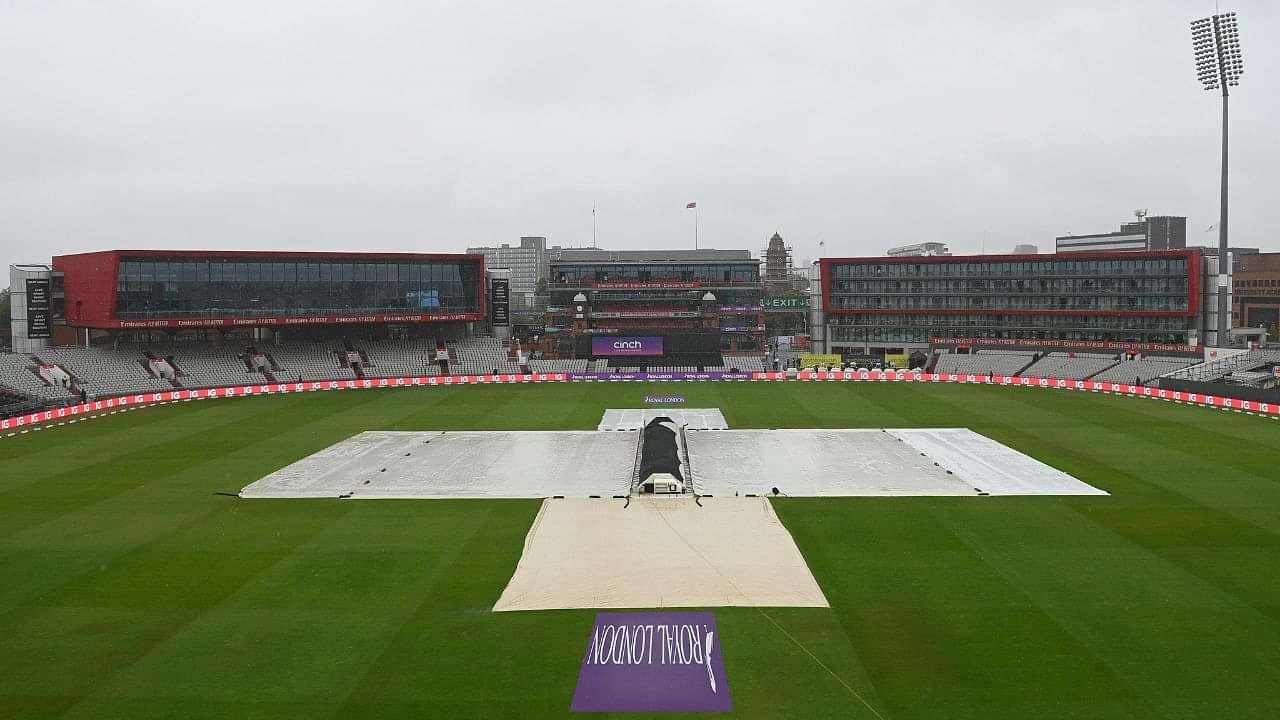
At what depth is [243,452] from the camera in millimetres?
39750

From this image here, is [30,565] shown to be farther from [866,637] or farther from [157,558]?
[866,637]

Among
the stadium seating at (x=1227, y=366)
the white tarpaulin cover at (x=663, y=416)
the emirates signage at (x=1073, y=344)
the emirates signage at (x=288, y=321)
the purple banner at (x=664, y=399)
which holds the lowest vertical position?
the white tarpaulin cover at (x=663, y=416)

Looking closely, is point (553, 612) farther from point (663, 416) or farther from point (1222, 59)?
point (1222, 59)

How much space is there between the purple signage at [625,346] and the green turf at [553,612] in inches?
1945

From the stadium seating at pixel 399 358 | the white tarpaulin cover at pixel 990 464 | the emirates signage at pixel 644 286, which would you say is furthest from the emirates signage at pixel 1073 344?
the stadium seating at pixel 399 358

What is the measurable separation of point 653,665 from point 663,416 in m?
33.0

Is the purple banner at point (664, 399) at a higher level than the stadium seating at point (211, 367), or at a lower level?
lower

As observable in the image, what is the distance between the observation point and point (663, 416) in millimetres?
48844

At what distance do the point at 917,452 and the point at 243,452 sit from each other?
29.2 meters

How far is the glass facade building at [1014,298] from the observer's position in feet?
293

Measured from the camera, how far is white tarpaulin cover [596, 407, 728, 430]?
46.6m

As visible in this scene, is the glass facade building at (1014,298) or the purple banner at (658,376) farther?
the glass facade building at (1014,298)

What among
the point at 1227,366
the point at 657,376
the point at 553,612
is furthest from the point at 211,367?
the point at 1227,366

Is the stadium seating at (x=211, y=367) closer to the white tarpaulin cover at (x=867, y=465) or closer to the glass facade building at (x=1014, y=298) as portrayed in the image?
the white tarpaulin cover at (x=867, y=465)
